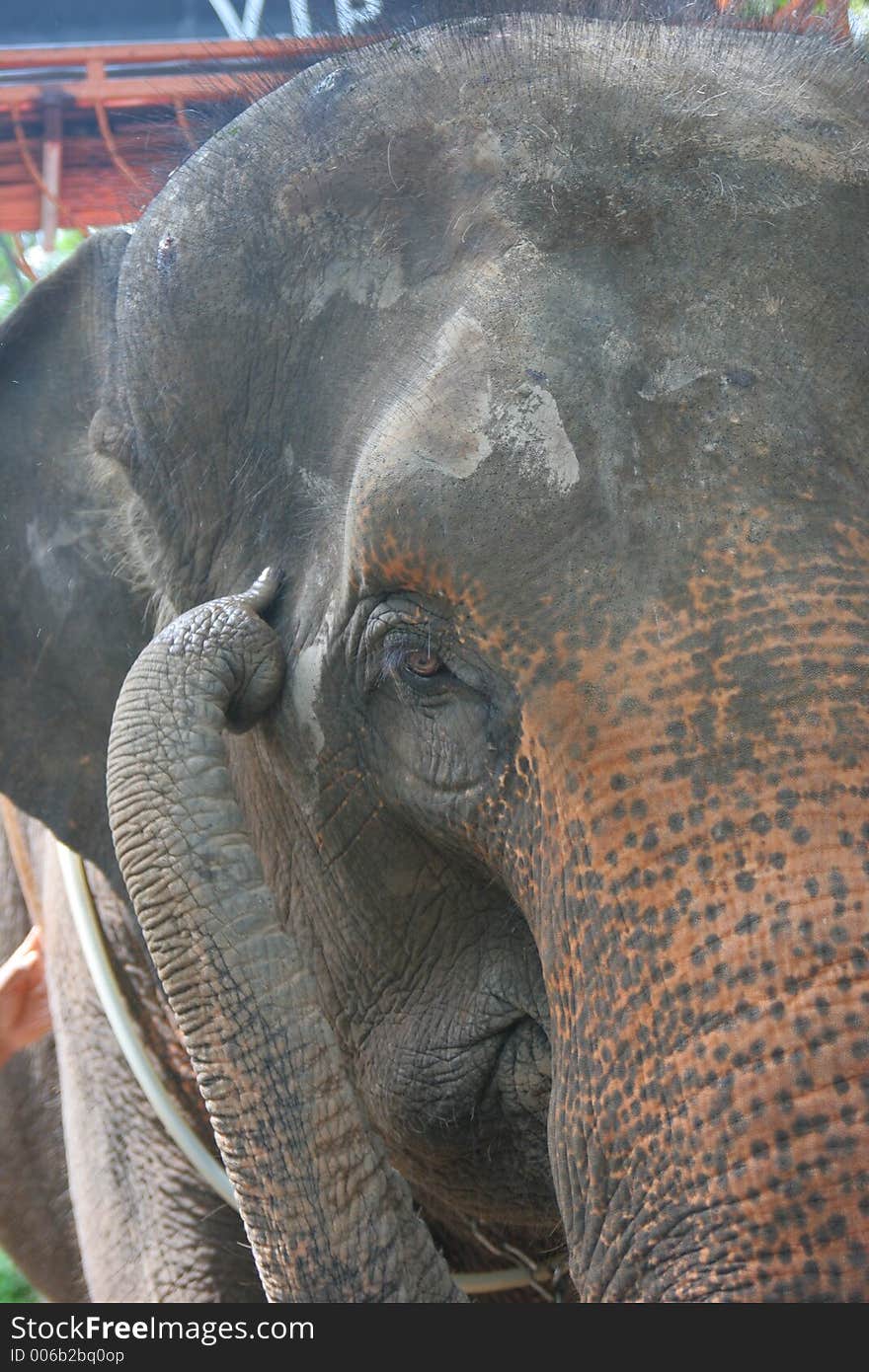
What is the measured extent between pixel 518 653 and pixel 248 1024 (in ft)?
1.52

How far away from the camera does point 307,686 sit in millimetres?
1816

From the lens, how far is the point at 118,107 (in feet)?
14.2

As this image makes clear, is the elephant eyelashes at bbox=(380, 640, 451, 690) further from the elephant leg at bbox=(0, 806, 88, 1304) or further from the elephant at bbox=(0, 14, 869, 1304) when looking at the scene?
the elephant leg at bbox=(0, 806, 88, 1304)

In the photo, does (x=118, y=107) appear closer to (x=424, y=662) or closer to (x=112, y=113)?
(x=112, y=113)

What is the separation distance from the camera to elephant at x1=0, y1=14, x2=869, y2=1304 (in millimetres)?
1306

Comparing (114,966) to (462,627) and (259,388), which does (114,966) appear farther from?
(462,627)

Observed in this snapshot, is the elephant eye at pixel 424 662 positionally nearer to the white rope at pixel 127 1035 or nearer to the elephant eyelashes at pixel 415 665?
the elephant eyelashes at pixel 415 665

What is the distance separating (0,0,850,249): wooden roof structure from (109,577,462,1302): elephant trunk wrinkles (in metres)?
0.74

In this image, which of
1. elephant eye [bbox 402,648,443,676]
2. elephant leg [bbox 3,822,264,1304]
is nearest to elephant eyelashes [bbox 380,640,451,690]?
elephant eye [bbox 402,648,443,676]

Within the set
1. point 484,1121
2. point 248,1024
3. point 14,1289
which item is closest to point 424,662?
point 248,1024

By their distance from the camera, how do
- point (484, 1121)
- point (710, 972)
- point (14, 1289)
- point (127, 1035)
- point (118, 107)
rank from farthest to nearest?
point (14, 1289) < point (118, 107) < point (127, 1035) < point (484, 1121) < point (710, 972)
